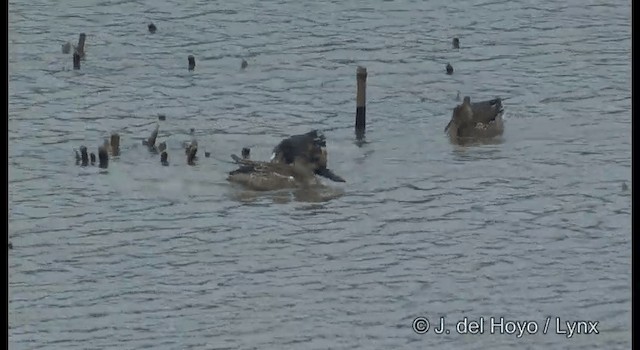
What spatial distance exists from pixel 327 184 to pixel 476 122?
13.6ft

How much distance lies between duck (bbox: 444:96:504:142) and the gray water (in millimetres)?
286

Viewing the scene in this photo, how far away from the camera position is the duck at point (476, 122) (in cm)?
3016

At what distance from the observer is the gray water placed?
860 inches

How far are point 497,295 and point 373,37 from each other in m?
Answer: 15.4

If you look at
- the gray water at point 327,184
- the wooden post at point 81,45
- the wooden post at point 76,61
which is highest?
the wooden post at point 81,45

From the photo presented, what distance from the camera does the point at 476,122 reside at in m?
30.3

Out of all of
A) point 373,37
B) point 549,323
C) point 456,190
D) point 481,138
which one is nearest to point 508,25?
point 373,37

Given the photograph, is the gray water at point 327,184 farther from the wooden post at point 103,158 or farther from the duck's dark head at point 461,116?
the duck's dark head at point 461,116

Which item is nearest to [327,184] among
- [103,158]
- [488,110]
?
[103,158]

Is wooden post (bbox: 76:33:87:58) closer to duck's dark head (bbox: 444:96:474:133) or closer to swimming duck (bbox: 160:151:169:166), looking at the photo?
swimming duck (bbox: 160:151:169:166)

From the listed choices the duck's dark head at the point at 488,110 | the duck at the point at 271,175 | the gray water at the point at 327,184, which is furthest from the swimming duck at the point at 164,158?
the duck's dark head at the point at 488,110

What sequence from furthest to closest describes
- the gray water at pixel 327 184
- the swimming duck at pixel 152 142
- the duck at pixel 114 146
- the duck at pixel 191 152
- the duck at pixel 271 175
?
the swimming duck at pixel 152 142 < the duck at pixel 114 146 < the duck at pixel 191 152 < the duck at pixel 271 175 < the gray water at pixel 327 184

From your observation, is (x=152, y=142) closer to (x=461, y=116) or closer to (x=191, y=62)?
(x=461, y=116)

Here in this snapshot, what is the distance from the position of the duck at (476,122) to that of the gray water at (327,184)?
→ 286 millimetres
